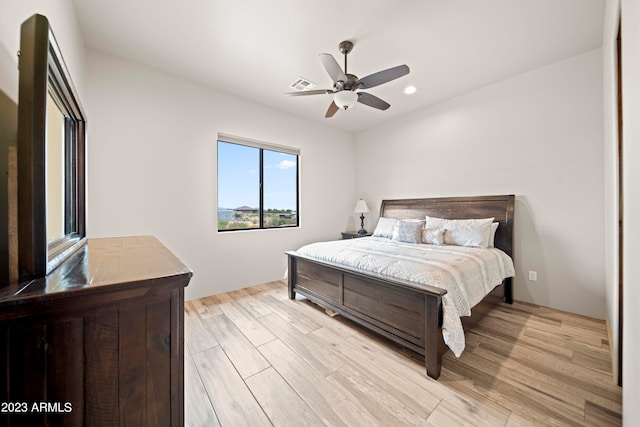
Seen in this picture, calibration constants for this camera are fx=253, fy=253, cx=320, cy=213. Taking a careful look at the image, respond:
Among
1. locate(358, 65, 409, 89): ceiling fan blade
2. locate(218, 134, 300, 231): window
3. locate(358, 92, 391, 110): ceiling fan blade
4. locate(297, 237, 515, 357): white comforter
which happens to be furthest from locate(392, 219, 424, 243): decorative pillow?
locate(358, 65, 409, 89): ceiling fan blade

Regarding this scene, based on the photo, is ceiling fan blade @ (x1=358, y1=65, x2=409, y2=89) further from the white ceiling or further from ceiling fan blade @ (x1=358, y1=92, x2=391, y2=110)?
the white ceiling

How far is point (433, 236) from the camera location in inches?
127

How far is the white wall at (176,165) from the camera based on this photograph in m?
2.60

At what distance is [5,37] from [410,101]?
3.89 meters

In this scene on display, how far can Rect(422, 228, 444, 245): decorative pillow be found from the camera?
10.5 feet

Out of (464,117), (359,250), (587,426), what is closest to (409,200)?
(464,117)

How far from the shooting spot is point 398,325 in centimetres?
201

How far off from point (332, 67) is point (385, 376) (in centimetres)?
242

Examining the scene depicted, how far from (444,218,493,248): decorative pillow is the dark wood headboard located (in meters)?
0.18

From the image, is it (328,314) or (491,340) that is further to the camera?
(328,314)

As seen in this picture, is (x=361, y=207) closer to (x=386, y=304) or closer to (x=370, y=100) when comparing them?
(x=370, y=100)

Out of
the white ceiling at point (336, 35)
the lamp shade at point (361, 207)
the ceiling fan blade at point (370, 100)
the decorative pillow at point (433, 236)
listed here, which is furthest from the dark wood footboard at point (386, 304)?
the white ceiling at point (336, 35)

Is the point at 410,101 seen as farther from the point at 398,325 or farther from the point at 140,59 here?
the point at 140,59

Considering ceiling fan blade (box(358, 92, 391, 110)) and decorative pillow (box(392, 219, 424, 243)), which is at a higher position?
ceiling fan blade (box(358, 92, 391, 110))
